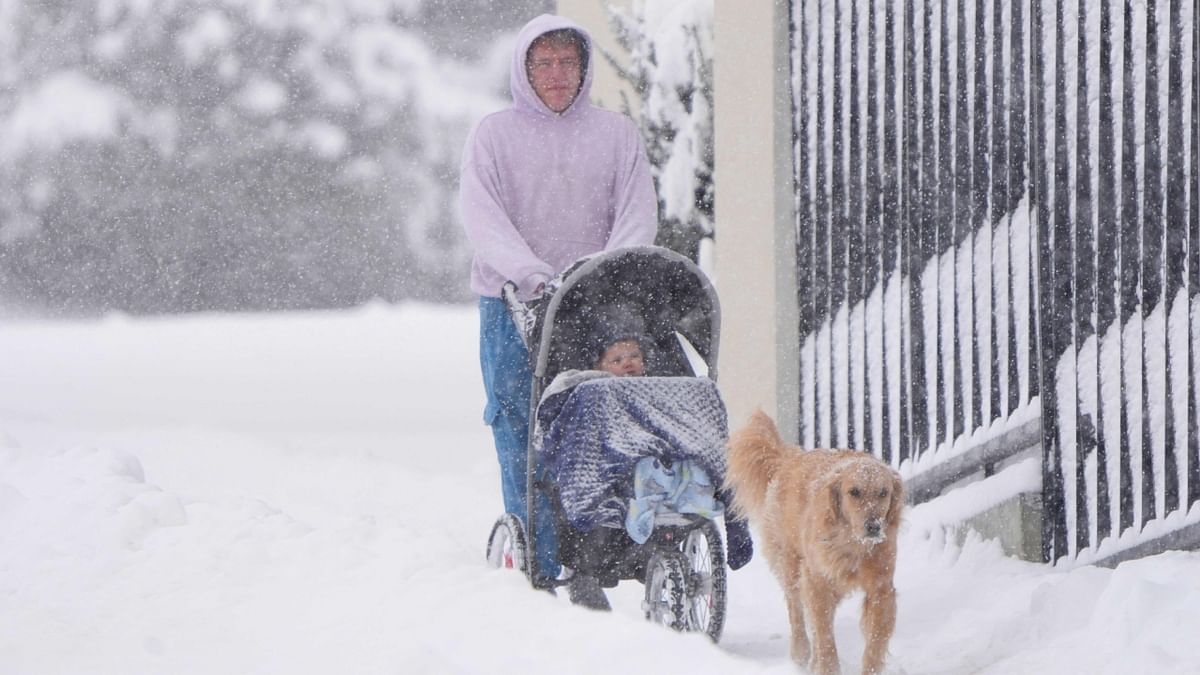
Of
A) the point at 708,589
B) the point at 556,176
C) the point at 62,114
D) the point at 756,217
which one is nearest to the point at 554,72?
the point at 556,176

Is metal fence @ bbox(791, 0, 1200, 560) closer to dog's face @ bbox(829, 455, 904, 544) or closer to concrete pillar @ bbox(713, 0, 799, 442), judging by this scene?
concrete pillar @ bbox(713, 0, 799, 442)

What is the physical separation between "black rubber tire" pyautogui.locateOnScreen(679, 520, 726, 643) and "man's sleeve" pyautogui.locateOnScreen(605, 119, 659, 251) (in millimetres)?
1177

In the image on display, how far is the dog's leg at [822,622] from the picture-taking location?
4801mm

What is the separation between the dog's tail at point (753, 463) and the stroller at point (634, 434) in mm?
335

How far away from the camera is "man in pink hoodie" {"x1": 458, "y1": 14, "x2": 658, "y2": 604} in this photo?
18.4ft

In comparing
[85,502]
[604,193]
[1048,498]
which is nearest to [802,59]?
[604,193]

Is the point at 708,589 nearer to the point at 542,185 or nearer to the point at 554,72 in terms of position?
the point at 542,185

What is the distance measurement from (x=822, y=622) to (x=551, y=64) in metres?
2.33

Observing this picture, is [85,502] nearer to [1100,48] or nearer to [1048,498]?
[1048,498]

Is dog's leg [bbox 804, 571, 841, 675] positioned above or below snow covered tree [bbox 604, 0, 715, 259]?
below

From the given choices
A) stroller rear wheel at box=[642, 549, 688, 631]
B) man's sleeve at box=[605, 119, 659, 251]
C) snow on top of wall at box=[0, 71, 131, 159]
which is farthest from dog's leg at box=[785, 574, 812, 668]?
snow on top of wall at box=[0, 71, 131, 159]

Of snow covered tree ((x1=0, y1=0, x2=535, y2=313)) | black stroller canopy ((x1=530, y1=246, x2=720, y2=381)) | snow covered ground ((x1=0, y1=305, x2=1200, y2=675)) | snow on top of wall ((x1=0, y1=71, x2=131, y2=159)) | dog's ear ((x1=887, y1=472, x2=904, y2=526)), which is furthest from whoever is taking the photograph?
snow on top of wall ((x1=0, y1=71, x2=131, y2=159))

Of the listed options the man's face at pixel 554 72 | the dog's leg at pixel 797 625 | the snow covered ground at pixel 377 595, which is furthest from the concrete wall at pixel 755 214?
the dog's leg at pixel 797 625

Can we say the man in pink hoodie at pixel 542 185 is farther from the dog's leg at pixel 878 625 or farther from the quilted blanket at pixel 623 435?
the dog's leg at pixel 878 625
